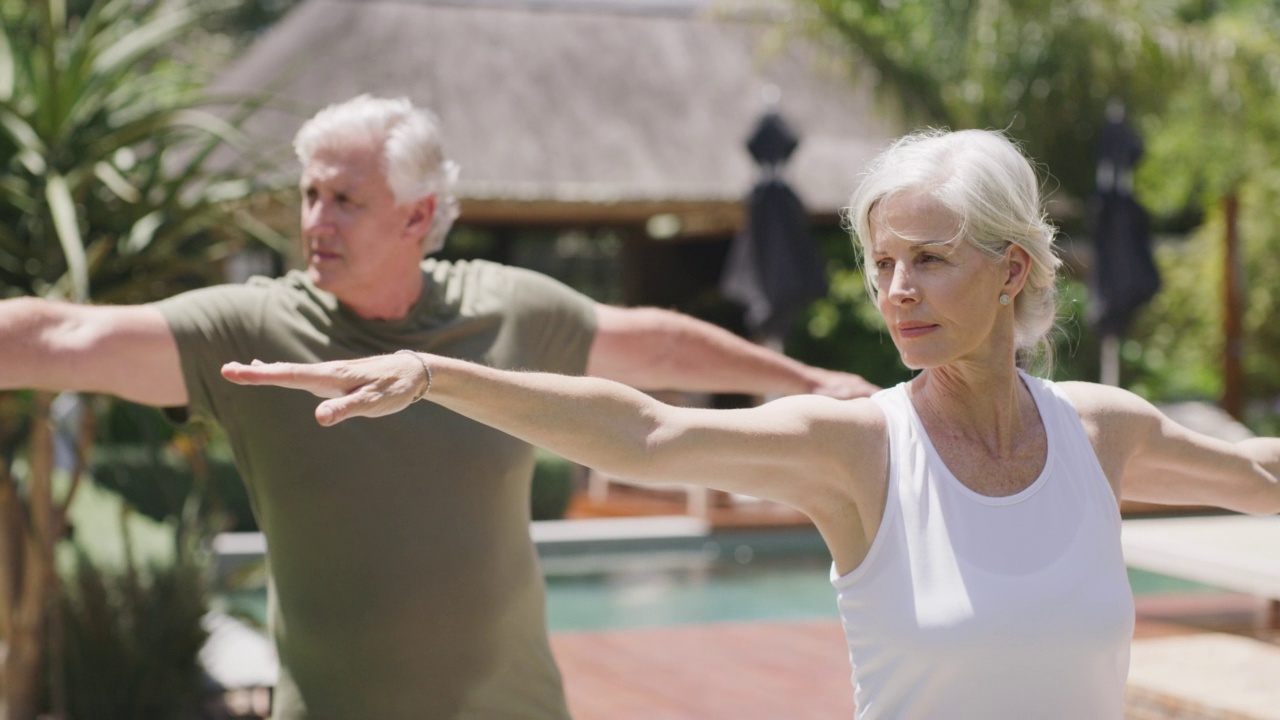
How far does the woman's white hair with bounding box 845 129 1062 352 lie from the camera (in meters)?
1.98

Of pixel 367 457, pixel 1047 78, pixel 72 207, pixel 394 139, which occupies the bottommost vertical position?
pixel 367 457

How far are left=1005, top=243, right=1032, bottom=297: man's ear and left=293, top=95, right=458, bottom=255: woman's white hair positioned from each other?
4.08 ft

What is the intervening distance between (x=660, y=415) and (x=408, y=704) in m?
1.03

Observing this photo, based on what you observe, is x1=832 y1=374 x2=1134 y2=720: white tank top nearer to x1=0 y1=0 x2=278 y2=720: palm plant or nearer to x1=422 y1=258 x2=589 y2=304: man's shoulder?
x1=422 y1=258 x2=589 y2=304: man's shoulder

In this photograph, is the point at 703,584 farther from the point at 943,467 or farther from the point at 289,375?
the point at 289,375

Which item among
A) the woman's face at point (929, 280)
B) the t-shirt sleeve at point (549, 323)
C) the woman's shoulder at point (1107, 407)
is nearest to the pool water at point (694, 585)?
the t-shirt sleeve at point (549, 323)

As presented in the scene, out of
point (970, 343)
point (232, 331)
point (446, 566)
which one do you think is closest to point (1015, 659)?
point (970, 343)

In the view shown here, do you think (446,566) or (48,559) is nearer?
(446,566)

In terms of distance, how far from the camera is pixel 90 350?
7.84 ft

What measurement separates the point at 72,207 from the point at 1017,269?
117 inches

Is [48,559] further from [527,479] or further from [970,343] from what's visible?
[970,343]

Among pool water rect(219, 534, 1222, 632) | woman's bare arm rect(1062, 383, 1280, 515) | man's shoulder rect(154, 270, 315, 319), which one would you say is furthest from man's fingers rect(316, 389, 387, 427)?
pool water rect(219, 534, 1222, 632)

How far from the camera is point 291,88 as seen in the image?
16156 millimetres

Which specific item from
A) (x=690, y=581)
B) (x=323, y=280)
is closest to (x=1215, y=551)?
(x=690, y=581)
